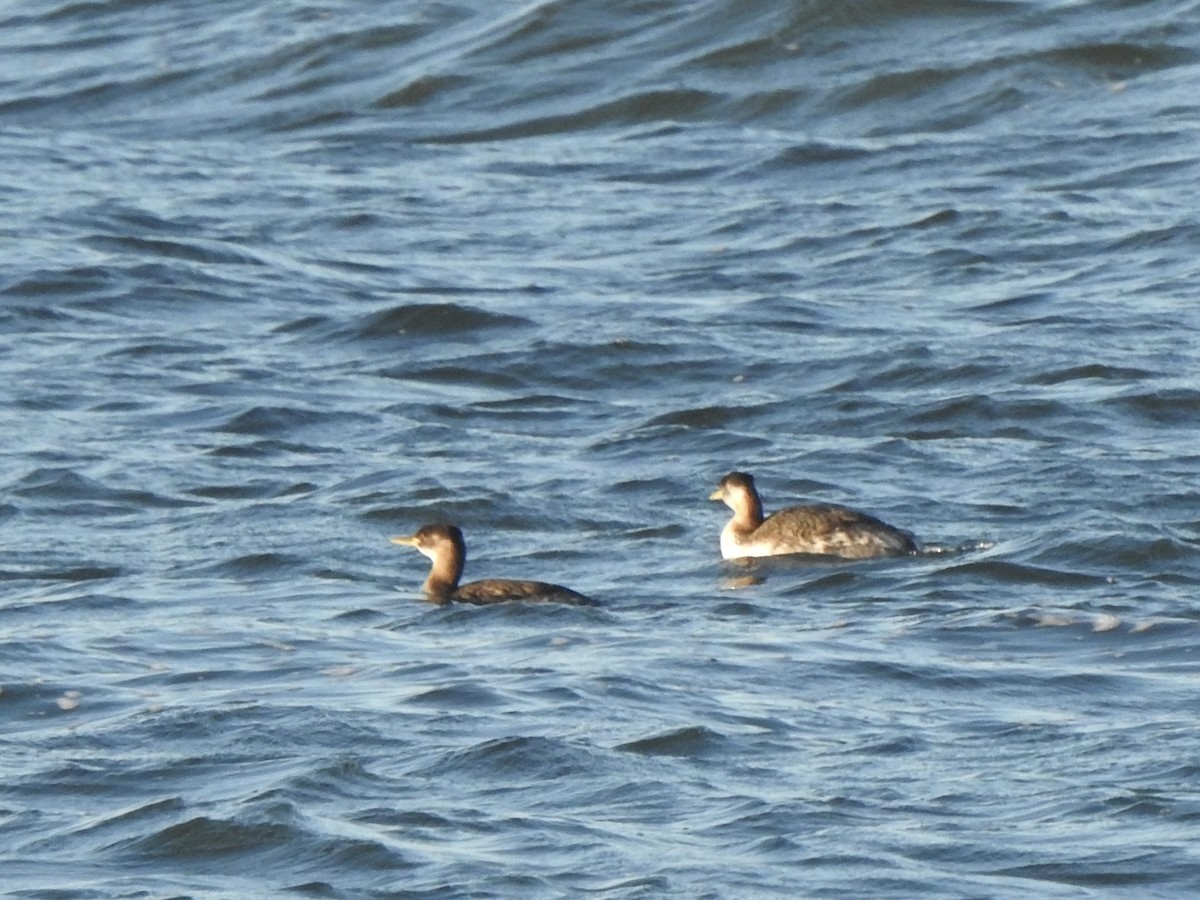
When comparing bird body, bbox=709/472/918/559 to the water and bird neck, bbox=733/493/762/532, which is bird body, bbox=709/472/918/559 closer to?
bird neck, bbox=733/493/762/532

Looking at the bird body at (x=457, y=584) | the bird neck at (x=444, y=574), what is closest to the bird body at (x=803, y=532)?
the bird body at (x=457, y=584)

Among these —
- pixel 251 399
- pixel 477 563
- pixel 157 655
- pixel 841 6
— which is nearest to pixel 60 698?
pixel 157 655

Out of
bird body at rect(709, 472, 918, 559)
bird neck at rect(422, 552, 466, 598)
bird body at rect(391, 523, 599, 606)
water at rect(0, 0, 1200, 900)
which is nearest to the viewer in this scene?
water at rect(0, 0, 1200, 900)

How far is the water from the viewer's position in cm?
891

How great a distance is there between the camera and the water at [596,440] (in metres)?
8.91

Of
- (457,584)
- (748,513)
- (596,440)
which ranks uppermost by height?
(457,584)

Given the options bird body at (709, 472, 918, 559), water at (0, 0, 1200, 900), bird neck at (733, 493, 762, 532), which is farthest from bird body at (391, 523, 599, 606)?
bird neck at (733, 493, 762, 532)

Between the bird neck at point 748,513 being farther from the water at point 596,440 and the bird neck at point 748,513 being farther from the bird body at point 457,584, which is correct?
the bird body at point 457,584

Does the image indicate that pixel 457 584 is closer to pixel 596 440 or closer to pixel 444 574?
pixel 444 574

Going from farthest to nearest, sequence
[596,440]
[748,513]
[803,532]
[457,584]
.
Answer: [596,440] → [748,513] → [803,532] → [457,584]

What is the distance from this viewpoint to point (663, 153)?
22656mm

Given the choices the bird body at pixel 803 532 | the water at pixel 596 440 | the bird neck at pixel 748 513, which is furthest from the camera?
the bird neck at pixel 748 513

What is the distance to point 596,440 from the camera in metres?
15.6

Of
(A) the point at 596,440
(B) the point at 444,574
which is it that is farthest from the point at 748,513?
(A) the point at 596,440
